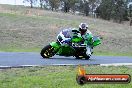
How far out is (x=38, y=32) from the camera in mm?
47312

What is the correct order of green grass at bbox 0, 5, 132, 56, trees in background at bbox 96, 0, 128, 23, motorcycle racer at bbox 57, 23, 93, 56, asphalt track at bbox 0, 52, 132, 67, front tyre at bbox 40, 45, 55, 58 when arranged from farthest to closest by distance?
trees in background at bbox 96, 0, 128, 23 < green grass at bbox 0, 5, 132, 56 < motorcycle racer at bbox 57, 23, 93, 56 < front tyre at bbox 40, 45, 55, 58 < asphalt track at bbox 0, 52, 132, 67

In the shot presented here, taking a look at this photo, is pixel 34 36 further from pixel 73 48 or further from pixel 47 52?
pixel 47 52

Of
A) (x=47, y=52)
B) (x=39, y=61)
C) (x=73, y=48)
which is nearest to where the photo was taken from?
(x=39, y=61)

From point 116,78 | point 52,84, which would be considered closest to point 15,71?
point 52,84

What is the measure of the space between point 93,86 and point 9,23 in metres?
45.6

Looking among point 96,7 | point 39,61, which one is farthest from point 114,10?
point 39,61

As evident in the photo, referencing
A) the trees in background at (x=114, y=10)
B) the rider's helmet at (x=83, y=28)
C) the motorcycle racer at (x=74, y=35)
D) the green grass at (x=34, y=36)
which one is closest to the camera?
the rider's helmet at (x=83, y=28)

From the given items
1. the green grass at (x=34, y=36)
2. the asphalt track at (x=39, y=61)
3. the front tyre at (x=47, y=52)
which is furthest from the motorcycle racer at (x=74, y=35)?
the green grass at (x=34, y=36)

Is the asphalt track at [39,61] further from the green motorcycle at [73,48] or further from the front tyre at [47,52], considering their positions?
the green motorcycle at [73,48]

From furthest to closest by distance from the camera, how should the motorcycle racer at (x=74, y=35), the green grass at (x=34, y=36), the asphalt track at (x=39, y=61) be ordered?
1. the green grass at (x=34, y=36)
2. the motorcycle racer at (x=74, y=35)
3. the asphalt track at (x=39, y=61)

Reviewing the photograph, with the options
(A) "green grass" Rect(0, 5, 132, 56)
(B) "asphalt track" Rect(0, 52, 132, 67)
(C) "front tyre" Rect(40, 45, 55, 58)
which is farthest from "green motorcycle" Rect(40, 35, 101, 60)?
(A) "green grass" Rect(0, 5, 132, 56)

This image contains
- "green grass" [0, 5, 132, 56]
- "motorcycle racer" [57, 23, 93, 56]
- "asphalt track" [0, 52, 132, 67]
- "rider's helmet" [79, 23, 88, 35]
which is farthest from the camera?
"green grass" [0, 5, 132, 56]

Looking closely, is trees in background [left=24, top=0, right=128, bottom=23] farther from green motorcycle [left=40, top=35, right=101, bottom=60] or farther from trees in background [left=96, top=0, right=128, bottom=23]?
green motorcycle [left=40, top=35, right=101, bottom=60]

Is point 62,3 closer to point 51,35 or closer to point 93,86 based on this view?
point 51,35
